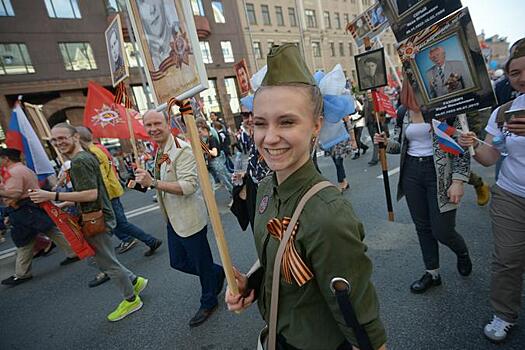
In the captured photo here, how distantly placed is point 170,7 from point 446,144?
1994 millimetres

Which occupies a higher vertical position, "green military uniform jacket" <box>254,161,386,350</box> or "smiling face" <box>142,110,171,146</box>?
"smiling face" <box>142,110,171,146</box>

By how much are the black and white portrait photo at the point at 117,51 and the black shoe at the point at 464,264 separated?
3794 millimetres

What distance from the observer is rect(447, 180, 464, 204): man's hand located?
7.09 feet

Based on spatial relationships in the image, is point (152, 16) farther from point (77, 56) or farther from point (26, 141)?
point (77, 56)

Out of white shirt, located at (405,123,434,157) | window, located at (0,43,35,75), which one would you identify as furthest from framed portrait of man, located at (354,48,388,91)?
window, located at (0,43,35,75)

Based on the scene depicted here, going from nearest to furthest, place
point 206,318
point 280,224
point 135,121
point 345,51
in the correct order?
point 280,224 → point 206,318 → point 135,121 → point 345,51

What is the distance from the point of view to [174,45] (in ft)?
4.25

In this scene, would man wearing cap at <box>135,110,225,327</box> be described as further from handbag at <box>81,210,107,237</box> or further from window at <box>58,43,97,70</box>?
window at <box>58,43,97,70</box>

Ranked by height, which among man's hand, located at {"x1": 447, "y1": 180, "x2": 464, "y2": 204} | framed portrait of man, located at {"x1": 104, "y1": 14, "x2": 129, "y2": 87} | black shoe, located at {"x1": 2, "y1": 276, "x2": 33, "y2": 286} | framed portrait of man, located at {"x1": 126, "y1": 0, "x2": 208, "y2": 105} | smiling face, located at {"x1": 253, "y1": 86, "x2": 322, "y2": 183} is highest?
framed portrait of man, located at {"x1": 104, "y1": 14, "x2": 129, "y2": 87}

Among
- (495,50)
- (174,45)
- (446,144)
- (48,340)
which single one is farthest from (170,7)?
(495,50)

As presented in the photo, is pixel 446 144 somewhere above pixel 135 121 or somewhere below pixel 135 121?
below

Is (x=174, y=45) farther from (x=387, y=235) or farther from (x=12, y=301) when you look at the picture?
(x=12, y=301)

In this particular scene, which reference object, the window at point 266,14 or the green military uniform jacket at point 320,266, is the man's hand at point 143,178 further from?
the window at point 266,14

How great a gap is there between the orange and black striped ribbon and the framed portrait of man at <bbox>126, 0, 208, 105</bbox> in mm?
664
